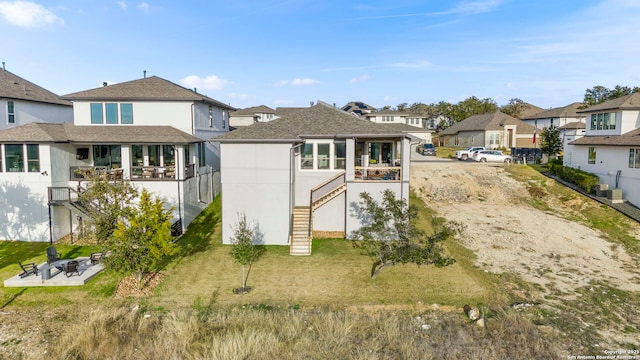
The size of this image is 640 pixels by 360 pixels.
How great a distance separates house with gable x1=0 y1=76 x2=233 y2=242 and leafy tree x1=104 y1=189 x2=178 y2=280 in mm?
6547

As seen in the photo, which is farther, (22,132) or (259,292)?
(22,132)

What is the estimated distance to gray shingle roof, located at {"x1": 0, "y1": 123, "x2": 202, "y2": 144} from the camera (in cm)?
2142

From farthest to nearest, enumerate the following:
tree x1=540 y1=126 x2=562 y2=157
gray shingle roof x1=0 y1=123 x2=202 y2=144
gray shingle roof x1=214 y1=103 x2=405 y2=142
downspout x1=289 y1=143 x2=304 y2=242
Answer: tree x1=540 y1=126 x2=562 y2=157
gray shingle roof x1=0 y1=123 x2=202 y2=144
downspout x1=289 y1=143 x2=304 y2=242
gray shingle roof x1=214 y1=103 x2=405 y2=142

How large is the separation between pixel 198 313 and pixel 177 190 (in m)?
11.0

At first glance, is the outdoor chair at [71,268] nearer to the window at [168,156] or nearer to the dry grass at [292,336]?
the dry grass at [292,336]

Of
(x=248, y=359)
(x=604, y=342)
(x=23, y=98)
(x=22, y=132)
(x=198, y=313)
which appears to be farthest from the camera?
(x=23, y=98)

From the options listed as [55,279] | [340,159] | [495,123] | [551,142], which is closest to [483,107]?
[495,123]

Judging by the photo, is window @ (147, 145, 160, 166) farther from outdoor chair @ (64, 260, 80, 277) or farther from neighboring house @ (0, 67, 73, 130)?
outdoor chair @ (64, 260, 80, 277)

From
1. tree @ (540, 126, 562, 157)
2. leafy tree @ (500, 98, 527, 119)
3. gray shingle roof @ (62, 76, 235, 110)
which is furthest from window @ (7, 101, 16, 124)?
leafy tree @ (500, 98, 527, 119)

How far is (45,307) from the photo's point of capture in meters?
14.0

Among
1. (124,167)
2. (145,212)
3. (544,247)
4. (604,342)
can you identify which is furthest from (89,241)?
(544,247)

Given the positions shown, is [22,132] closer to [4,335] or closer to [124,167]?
[124,167]

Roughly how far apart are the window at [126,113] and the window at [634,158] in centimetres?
3651

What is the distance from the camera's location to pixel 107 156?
25.0 m
